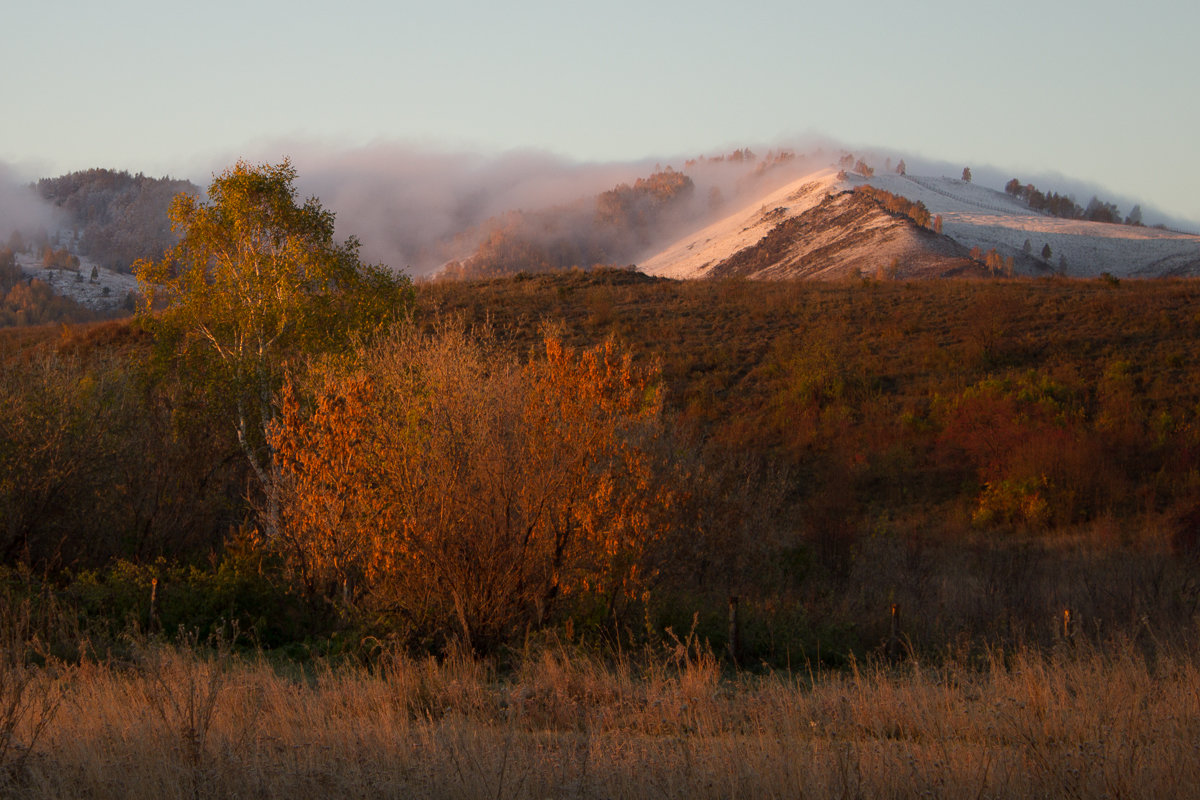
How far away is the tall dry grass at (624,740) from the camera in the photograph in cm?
489

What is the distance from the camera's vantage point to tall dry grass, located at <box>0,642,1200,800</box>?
4887 mm

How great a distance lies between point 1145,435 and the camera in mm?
28078

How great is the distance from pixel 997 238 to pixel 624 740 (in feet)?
296

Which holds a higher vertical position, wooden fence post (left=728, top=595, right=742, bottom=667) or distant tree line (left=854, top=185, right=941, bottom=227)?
distant tree line (left=854, top=185, right=941, bottom=227)

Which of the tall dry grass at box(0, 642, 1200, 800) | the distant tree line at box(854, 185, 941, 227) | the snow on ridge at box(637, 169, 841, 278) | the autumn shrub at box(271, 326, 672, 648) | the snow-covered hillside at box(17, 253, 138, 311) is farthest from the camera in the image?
the snow on ridge at box(637, 169, 841, 278)

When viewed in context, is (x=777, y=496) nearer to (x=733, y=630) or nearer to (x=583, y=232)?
(x=733, y=630)

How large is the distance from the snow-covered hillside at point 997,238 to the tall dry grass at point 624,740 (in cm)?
6412

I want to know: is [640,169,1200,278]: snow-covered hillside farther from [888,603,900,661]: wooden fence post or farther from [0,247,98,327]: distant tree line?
[888,603,900,661]: wooden fence post

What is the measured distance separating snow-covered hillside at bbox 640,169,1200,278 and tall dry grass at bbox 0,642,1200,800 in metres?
64.1

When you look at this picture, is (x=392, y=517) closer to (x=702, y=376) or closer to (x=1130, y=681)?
(x=1130, y=681)

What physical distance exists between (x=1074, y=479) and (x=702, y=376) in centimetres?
1364

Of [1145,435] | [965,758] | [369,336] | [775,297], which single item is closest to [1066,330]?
[1145,435]

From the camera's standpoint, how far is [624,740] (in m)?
5.79

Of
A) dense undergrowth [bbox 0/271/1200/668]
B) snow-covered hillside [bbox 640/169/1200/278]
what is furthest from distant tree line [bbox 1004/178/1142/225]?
dense undergrowth [bbox 0/271/1200/668]
